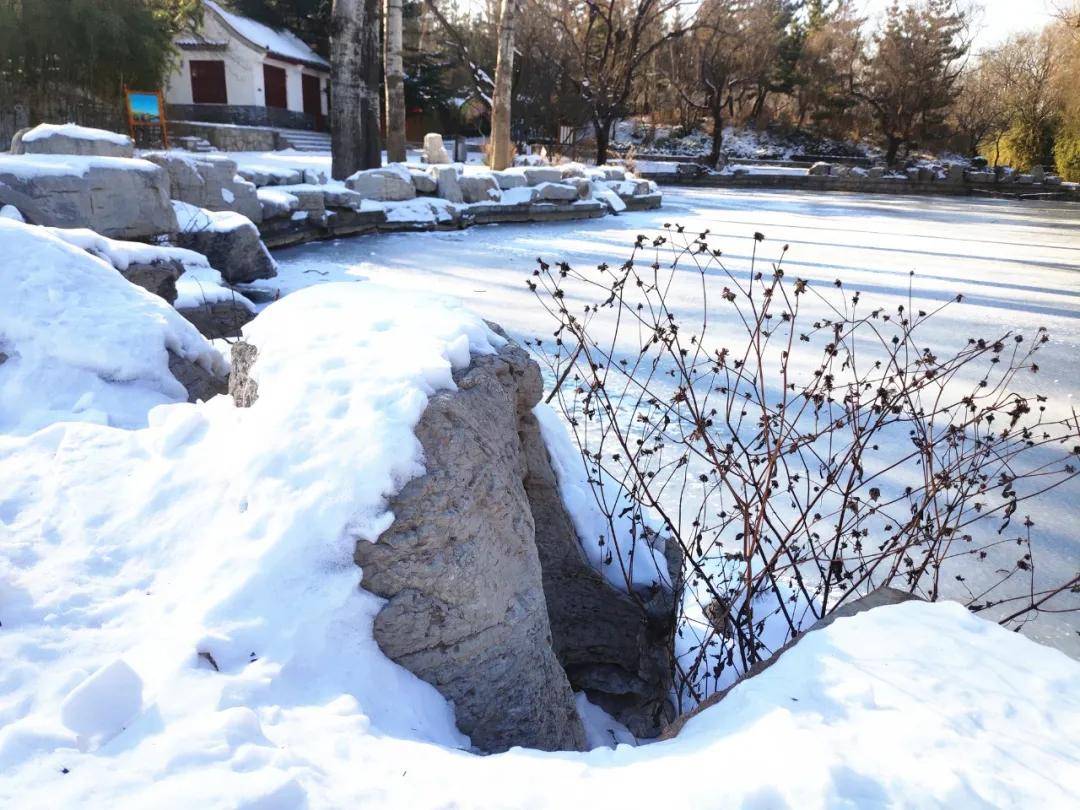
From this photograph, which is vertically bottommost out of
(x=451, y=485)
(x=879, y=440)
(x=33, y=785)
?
(x=879, y=440)

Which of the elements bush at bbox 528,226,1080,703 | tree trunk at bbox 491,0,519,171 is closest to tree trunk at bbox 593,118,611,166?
tree trunk at bbox 491,0,519,171

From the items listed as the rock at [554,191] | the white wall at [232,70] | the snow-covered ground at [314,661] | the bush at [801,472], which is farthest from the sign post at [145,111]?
the snow-covered ground at [314,661]

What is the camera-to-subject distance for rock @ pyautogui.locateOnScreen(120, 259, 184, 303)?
4312 millimetres

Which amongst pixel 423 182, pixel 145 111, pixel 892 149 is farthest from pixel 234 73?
pixel 892 149

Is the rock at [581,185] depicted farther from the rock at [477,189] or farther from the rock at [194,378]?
the rock at [194,378]

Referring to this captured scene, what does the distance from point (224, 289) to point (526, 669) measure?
14.0 feet

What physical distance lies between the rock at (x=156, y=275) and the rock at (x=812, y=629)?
3880 mm

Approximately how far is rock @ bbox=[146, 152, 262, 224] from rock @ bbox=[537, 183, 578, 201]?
18.9 ft

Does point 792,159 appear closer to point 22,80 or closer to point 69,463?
point 22,80

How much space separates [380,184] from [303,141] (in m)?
13.3

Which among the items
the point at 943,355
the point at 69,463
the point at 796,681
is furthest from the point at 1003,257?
the point at 69,463

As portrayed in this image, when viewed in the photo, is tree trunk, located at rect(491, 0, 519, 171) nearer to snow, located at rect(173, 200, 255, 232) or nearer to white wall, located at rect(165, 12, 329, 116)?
snow, located at rect(173, 200, 255, 232)

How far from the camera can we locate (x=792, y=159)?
34250mm

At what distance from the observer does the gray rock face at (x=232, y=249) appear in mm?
6895
